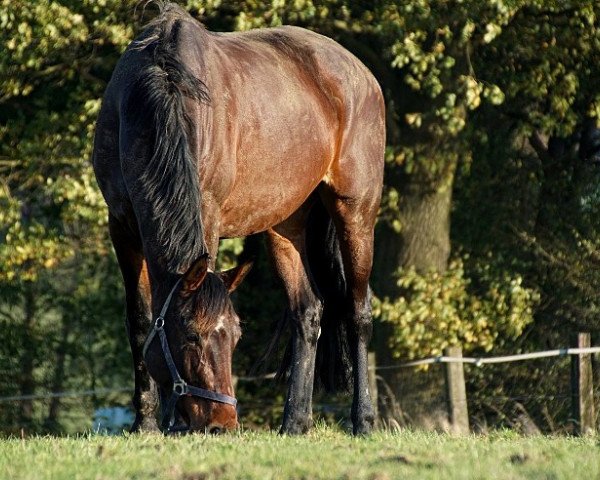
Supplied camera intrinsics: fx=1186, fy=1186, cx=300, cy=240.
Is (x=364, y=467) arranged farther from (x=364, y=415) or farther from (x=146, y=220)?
(x=364, y=415)

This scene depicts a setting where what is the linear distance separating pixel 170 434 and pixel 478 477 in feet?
5.64

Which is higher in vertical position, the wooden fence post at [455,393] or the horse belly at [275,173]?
the horse belly at [275,173]

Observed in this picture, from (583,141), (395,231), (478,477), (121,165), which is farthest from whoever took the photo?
(583,141)

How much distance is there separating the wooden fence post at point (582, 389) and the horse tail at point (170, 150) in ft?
19.3

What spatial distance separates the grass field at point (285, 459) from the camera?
14.7 ft

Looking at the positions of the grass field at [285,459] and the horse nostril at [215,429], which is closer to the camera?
the grass field at [285,459]

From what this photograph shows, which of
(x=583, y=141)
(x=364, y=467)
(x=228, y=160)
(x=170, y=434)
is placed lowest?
(x=583, y=141)

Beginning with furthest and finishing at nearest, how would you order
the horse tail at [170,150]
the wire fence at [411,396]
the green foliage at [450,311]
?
the green foliage at [450,311], the wire fence at [411,396], the horse tail at [170,150]

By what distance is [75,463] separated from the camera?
4.74 meters

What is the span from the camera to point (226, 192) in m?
6.36

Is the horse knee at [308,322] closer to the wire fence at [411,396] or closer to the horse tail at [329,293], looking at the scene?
the horse tail at [329,293]

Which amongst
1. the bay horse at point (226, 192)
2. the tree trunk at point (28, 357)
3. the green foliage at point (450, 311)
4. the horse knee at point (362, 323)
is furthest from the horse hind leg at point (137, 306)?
the tree trunk at point (28, 357)

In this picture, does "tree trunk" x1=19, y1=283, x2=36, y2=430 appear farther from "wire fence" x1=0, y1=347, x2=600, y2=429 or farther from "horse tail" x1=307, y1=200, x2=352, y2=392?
"horse tail" x1=307, y1=200, x2=352, y2=392

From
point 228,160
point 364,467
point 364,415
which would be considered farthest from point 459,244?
point 364,467
